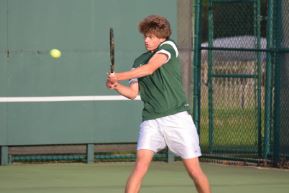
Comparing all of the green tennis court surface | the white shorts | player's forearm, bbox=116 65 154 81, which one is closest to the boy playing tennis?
the white shorts

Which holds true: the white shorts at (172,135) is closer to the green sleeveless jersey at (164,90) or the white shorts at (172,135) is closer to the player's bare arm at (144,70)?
the green sleeveless jersey at (164,90)

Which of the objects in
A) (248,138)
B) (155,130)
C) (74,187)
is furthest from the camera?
(248,138)

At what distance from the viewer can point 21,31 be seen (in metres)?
13.7

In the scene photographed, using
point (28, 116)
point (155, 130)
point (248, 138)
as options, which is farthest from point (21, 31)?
point (155, 130)

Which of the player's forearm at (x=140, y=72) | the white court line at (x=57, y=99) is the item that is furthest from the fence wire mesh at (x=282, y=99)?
the player's forearm at (x=140, y=72)

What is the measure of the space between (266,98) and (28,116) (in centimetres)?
318

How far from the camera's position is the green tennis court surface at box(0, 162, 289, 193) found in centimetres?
1145

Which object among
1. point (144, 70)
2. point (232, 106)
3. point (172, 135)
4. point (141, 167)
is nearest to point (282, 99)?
point (232, 106)

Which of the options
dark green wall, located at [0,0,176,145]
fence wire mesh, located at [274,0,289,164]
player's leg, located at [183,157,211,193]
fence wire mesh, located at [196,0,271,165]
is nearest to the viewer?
player's leg, located at [183,157,211,193]

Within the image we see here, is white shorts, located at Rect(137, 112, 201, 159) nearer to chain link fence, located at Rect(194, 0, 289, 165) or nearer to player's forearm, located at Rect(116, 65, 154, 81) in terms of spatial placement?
player's forearm, located at Rect(116, 65, 154, 81)

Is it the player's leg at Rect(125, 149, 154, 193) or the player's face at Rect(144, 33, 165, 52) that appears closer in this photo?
the player's leg at Rect(125, 149, 154, 193)

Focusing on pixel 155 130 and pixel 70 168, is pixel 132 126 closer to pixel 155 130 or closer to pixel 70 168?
pixel 70 168

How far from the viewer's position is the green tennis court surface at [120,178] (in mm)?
11452

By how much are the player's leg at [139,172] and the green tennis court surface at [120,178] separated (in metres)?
2.48
